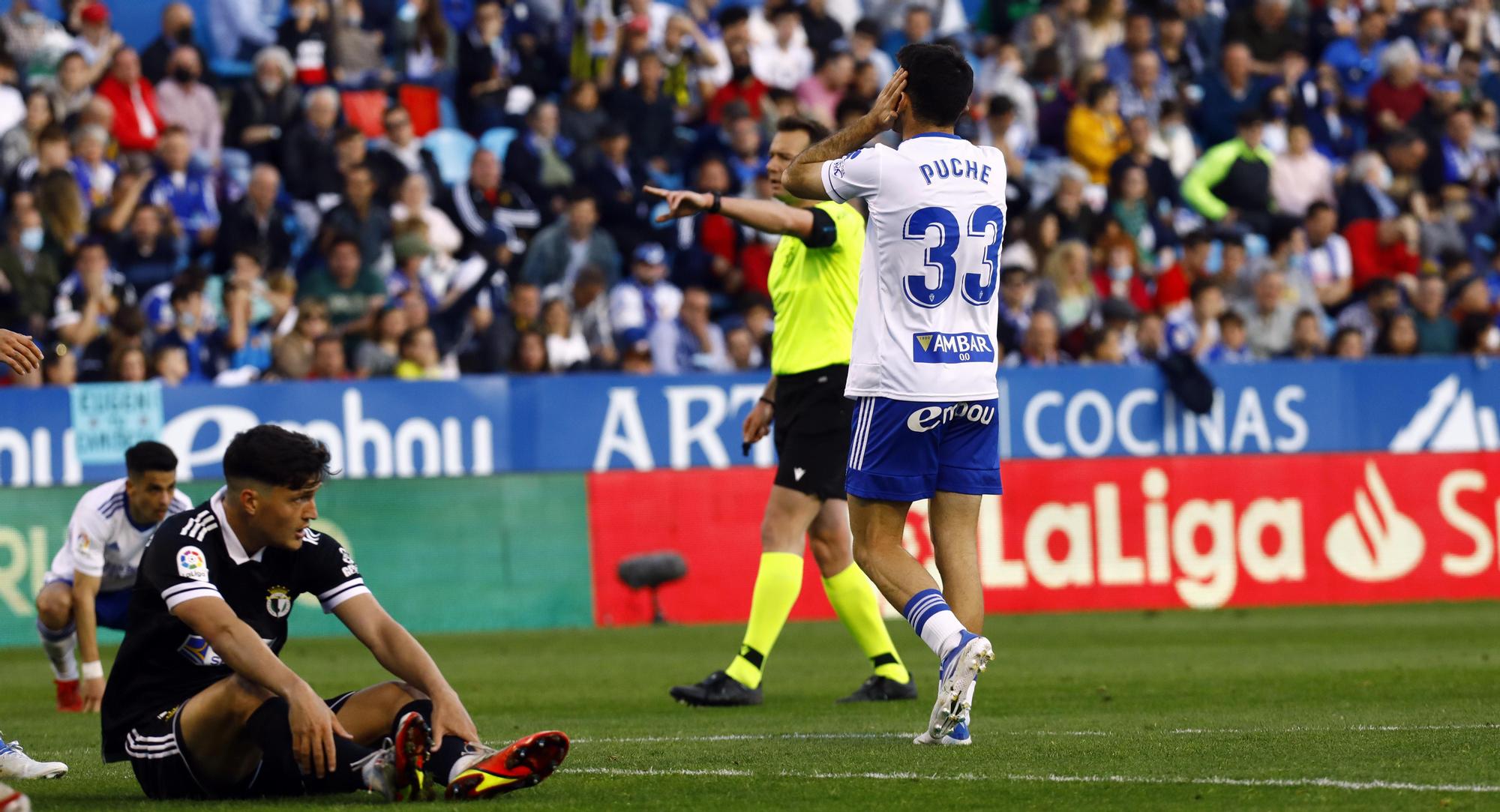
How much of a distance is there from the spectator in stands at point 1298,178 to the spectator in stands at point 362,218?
9.80 m

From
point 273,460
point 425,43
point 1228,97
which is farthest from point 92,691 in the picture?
point 1228,97

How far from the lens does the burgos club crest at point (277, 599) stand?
6445 millimetres

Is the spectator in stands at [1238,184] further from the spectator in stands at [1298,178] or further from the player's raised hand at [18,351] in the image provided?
the player's raised hand at [18,351]

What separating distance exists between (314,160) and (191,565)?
14.4 m

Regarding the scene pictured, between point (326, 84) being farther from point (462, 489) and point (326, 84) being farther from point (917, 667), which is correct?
point (917, 667)

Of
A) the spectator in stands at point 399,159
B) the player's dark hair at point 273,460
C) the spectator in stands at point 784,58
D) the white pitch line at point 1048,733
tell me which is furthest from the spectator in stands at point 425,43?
the player's dark hair at point 273,460

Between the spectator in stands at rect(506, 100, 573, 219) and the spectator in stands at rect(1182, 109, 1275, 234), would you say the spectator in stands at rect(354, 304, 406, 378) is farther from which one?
the spectator in stands at rect(1182, 109, 1275, 234)

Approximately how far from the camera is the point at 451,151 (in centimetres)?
2150

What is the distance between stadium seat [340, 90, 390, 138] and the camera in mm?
21328

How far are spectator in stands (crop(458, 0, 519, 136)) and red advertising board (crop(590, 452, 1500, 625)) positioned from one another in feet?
19.5

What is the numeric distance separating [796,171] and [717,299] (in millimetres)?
12994

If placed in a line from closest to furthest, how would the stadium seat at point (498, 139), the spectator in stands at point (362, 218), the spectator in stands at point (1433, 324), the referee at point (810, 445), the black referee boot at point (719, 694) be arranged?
the black referee boot at point (719, 694) → the referee at point (810, 445) → the spectator in stands at point (362, 218) → the spectator in stands at point (1433, 324) → the stadium seat at point (498, 139)

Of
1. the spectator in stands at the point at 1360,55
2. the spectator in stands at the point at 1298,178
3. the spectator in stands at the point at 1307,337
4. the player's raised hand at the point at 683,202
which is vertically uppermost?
the spectator in stands at the point at 1360,55

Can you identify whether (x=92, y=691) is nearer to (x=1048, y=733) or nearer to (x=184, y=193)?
(x=1048, y=733)
